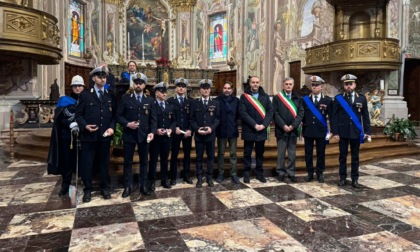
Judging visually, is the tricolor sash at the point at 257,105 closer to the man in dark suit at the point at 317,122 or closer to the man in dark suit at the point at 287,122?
the man in dark suit at the point at 287,122

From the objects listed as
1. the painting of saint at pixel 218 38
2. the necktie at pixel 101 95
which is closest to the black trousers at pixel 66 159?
the necktie at pixel 101 95

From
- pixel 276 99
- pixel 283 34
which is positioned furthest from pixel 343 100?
pixel 283 34

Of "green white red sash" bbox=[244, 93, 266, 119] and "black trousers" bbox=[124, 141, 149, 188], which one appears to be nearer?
"black trousers" bbox=[124, 141, 149, 188]

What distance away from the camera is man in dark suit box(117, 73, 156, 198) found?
446 cm

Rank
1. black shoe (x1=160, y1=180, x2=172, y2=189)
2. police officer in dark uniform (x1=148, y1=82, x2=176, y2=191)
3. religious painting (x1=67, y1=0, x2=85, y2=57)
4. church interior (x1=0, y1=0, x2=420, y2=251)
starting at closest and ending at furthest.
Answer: church interior (x1=0, y1=0, x2=420, y2=251) → police officer in dark uniform (x1=148, y1=82, x2=176, y2=191) → black shoe (x1=160, y1=180, x2=172, y2=189) → religious painting (x1=67, y1=0, x2=85, y2=57)

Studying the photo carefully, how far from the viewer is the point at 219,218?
3.70m

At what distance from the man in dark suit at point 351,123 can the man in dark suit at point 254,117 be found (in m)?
1.14

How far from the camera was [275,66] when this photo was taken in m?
16.2

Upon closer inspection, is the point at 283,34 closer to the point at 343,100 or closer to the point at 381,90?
the point at 381,90

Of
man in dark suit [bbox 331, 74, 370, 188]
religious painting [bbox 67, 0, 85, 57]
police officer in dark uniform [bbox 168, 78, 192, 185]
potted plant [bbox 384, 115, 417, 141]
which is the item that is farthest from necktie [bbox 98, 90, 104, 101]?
religious painting [bbox 67, 0, 85, 57]

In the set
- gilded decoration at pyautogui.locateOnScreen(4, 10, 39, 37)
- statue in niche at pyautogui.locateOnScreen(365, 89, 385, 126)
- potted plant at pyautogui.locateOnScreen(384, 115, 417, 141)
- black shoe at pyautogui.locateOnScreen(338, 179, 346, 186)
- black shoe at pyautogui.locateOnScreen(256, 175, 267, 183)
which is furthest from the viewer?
statue in niche at pyautogui.locateOnScreen(365, 89, 385, 126)

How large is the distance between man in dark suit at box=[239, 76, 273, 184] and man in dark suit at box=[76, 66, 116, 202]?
2.15 metres

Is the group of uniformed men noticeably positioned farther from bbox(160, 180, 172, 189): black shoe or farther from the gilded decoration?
the gilded decoration

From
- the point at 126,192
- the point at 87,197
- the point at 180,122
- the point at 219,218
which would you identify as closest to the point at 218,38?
the point at 180,122
